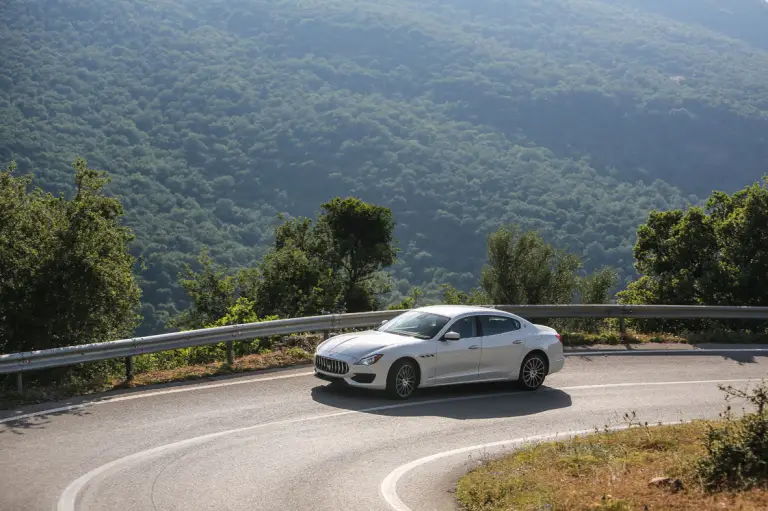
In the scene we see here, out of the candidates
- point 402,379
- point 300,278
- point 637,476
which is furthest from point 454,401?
point 300,278

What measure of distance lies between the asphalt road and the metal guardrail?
1.06 metres

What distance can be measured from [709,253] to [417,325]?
45.8 ft

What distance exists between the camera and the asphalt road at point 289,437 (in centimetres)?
858

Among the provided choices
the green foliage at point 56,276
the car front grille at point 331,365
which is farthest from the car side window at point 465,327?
the green foliage at point 56,276

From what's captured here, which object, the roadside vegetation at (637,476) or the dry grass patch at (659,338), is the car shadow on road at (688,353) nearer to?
the dry grass patch at (659,338)

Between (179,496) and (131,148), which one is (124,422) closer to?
(179,496)

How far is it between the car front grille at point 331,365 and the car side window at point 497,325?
2.48 meters

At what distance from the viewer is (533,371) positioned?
14.6m

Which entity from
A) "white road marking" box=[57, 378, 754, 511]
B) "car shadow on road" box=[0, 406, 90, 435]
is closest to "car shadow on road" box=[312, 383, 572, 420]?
"white road marking" box=[57, 378, 754, 511]

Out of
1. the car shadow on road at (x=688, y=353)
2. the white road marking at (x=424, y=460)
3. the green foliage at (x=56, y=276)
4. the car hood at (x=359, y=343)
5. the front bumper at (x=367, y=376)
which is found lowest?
the white road marking at (x=424, y=460)

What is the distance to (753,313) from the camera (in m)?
21.3

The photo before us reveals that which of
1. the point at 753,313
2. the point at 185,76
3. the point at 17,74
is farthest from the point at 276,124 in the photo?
the point at 753,313

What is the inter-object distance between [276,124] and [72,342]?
552 ft

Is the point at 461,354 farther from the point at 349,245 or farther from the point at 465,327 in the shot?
the point at 349,245
